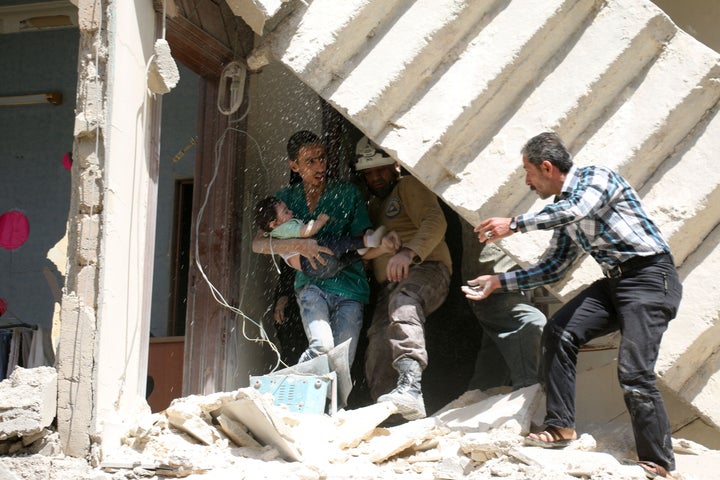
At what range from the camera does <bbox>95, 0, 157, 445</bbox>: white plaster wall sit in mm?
3902

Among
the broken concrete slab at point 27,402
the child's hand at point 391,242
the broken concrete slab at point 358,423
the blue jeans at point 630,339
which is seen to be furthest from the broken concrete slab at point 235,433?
the child's hand at point 391,242

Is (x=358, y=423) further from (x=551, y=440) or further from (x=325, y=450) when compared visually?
(x=551, y=440)

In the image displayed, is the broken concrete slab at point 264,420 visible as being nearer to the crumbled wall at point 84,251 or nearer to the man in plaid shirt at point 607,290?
the crumbled wall at point 84,251

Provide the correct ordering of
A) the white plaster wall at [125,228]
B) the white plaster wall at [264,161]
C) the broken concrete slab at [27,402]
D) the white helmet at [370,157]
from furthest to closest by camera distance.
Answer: the white plaster wall at [264,161] → the white helmet at [370,157] → the white plaster wall at [125,228] → the broken concrete slab at [27,402]

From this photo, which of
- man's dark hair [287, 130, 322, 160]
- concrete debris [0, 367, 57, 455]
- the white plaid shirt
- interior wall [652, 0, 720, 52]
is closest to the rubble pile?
concrete debris [0, 367, 57, 455]

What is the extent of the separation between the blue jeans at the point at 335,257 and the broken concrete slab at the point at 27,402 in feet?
6.07

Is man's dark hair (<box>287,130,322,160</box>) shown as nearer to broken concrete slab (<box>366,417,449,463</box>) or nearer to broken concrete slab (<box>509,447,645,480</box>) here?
broken concrete slab (<box>366,417,449,463</box>)

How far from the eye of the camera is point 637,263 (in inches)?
161

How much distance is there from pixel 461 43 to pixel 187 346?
2.44 m

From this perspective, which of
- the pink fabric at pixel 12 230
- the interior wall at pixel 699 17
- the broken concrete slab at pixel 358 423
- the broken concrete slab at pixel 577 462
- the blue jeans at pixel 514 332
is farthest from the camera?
the pink fabric at pixel 12 230

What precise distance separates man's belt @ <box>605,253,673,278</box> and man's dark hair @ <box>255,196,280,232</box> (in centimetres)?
213

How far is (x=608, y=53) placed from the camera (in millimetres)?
4582

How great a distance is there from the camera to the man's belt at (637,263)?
13.4 ft

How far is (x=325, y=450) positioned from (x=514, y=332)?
159 cm
